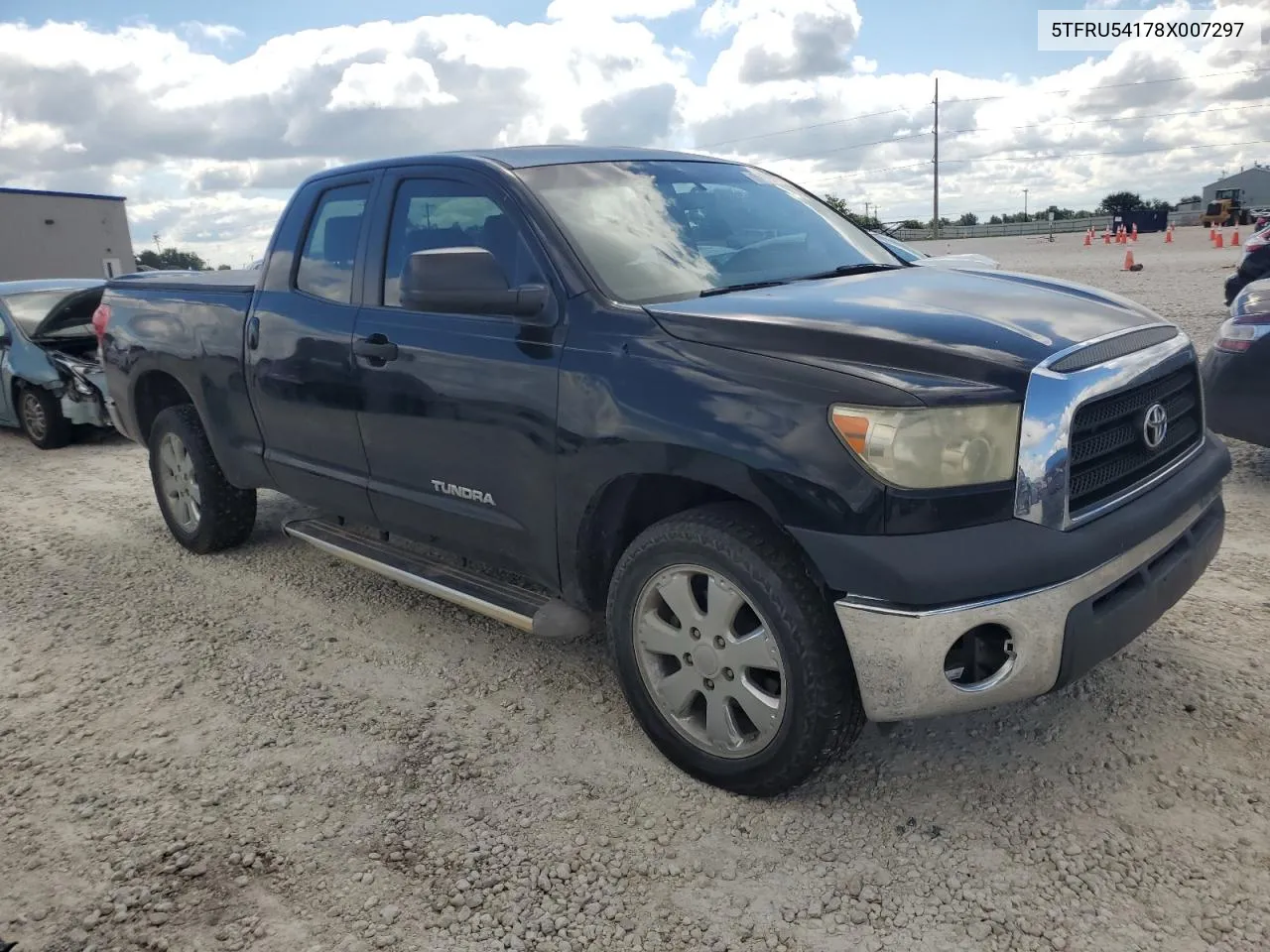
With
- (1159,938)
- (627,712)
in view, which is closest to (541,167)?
(627,712)

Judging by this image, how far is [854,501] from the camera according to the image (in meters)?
2.51

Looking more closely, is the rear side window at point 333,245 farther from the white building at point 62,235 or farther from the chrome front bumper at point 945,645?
the white building at point 62,235

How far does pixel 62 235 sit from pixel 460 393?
119 feet

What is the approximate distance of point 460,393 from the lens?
11.4 ft

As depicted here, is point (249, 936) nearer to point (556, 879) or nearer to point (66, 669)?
point (556, 879)

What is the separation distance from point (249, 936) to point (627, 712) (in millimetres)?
1437

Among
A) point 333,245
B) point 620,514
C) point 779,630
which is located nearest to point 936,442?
point 779,630

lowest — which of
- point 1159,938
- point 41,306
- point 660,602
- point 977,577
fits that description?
point 1159,938

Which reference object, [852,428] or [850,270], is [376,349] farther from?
[852,428]

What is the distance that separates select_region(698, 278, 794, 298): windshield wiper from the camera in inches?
129

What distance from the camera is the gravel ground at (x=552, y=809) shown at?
2.50 m

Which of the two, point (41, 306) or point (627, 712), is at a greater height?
point (41, 306)

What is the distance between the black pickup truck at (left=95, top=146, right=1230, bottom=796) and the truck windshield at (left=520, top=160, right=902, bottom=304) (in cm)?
1

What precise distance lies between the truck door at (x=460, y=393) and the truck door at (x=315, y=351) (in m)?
0.13
